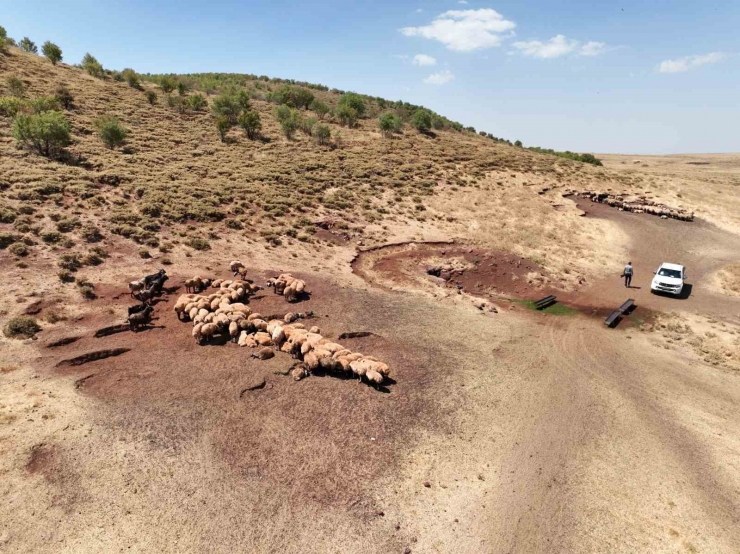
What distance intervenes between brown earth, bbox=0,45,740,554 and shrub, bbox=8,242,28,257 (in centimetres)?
38

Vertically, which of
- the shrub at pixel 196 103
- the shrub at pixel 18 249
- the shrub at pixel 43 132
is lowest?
the shrub at pixel 18 249

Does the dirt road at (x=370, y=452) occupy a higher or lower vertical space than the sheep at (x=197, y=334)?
lower

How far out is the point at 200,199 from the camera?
35094 millimetres

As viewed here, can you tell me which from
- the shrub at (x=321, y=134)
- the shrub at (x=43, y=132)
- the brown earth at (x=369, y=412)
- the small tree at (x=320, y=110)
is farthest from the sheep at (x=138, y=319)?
the small tree at (x=320, y=110)

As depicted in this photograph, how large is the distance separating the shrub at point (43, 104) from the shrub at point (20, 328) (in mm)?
37936

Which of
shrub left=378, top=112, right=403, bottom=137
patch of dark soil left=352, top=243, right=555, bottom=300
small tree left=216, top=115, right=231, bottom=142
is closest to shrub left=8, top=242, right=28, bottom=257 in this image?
patch of dark soil left=352, top=243, right=555, bottom=300

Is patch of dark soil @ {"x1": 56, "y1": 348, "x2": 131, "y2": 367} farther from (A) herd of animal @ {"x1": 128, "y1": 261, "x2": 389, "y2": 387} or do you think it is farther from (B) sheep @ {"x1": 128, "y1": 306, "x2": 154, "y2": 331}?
(A) herd of animal @ {"x1": 128, "y1": 261, "x2": 389, "y2": 387}

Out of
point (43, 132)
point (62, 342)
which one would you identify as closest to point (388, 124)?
point (43, 132)

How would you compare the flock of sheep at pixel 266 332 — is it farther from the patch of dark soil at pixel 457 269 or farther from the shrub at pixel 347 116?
the shrub at pixel 347 116

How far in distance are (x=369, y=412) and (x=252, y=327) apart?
24.3ft

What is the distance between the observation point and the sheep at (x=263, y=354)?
16.5m

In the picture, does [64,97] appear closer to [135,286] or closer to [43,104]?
[43,104]

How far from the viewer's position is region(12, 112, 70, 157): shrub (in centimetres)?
3516

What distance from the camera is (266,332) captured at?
18172mm
